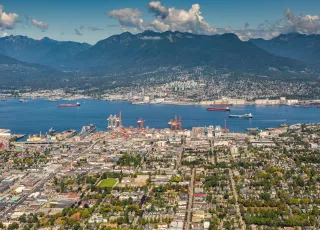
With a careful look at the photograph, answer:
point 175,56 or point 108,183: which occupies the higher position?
point 175,56

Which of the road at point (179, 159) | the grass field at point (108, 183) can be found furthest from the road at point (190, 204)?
the grass field at point (108, 183)

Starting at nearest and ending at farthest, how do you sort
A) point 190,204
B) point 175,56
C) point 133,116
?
1. point 190,204
2. point 133,116
3. point 175,56

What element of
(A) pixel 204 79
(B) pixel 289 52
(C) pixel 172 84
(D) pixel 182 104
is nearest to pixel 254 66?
(A) pixel 204 79

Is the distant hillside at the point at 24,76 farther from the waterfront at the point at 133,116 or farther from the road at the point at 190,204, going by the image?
the road at the point at 190,204

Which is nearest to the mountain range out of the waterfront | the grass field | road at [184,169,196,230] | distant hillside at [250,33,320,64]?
distant hillside at [250,33,320,64]

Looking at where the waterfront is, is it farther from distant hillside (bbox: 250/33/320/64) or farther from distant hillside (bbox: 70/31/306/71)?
distant hillside (bbox: 250/33/320/64)

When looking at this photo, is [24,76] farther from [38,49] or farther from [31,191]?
[38,49]

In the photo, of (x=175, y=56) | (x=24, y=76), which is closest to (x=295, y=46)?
(x=175, y=56)
